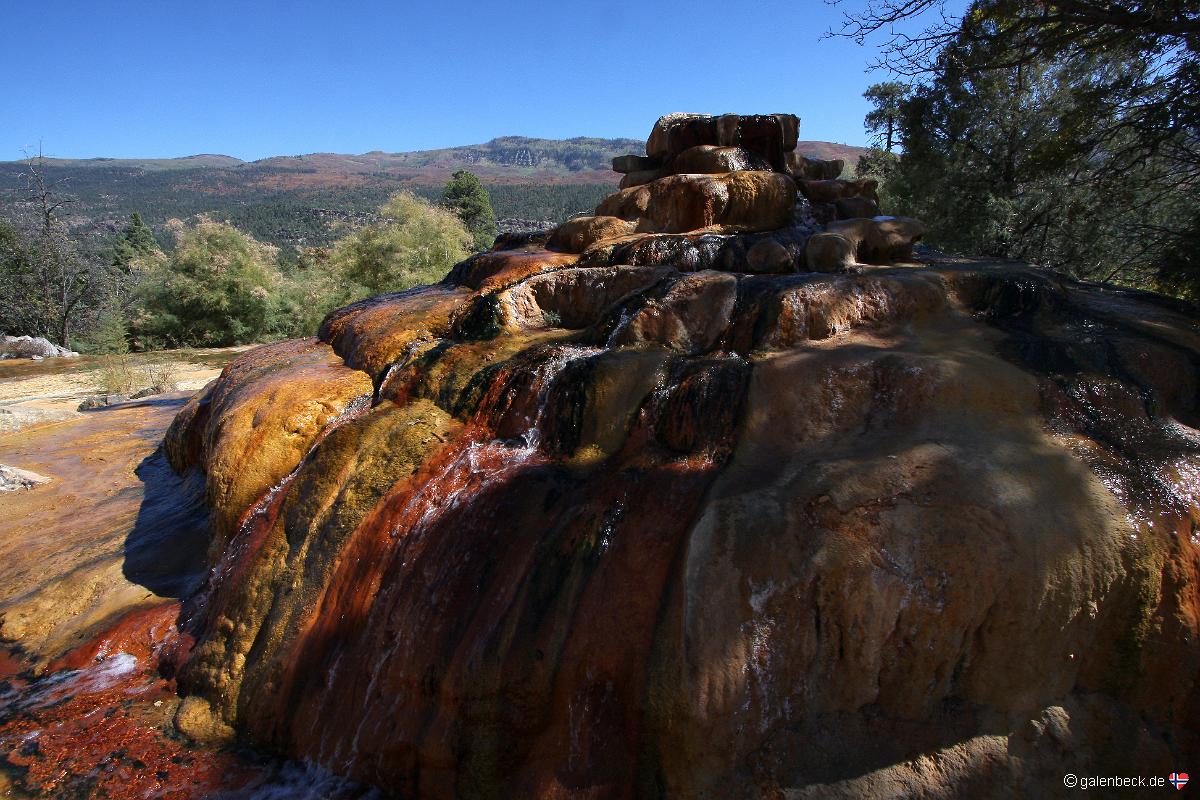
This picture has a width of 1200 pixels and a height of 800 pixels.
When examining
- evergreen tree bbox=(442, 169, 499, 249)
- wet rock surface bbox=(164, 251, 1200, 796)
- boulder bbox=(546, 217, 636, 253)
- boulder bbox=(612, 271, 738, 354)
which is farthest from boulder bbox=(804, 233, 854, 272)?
evergreen tree bbox=(442, 169, 499, 249)

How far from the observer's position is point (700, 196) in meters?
8.84

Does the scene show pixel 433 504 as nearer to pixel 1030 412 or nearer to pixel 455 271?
pixel 1030 412

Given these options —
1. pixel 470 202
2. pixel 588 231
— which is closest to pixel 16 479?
pixel 588 231

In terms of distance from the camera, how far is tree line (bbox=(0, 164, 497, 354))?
2198 centimetres

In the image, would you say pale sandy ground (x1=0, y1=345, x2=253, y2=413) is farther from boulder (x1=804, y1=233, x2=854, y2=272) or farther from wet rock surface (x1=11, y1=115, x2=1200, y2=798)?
boulder (x1=804, y1=233, x2=854, y2=272)

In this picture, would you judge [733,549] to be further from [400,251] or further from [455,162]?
[455,162]

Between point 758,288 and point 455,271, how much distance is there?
198 inches

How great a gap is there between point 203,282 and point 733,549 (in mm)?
24500

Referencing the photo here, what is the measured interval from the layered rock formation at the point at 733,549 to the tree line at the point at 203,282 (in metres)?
16.3

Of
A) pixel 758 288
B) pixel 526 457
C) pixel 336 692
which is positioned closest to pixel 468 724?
pixel 336 692

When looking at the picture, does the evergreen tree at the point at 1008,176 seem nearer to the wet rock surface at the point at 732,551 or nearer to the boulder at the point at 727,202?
the boulder at the point at 727,202

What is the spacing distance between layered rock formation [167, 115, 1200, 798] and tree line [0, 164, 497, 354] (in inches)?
644

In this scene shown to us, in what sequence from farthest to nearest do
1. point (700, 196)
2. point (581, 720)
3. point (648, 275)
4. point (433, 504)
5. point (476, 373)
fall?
point (700, 196) < point (648, 275) < point (476, 373) < point (433, 504) < point (581, 720)

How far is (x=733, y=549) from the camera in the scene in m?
3.15
